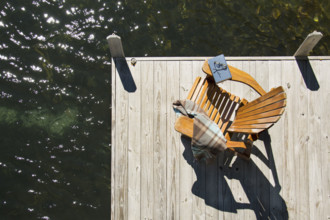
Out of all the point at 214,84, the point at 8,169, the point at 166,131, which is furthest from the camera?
the point at 8,169

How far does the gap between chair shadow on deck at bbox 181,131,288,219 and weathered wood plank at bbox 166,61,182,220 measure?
0.44ft

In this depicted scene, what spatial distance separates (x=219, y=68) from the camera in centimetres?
339

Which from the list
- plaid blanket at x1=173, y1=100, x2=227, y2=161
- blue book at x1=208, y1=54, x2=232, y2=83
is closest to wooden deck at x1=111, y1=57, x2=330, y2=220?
blue book at x1=208, y1=54, x2=232, y2=83

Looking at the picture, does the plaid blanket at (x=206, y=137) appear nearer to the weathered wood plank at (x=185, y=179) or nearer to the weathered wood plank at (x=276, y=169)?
the weathered wood plank at (x=185, y=179)

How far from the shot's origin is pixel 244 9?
529 centimetres

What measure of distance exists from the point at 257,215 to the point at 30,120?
3.72 meters

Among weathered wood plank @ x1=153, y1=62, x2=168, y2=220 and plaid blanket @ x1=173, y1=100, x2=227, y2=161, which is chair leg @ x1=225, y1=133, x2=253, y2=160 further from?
weathered wood plank @ x1=153, y1=62, x2=168, y2=220

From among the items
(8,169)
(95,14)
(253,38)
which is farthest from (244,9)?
(8,169)

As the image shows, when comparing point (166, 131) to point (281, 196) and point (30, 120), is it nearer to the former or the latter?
point (281, 196)

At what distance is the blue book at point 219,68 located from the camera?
3.37 metres

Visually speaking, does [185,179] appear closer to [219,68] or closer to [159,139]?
[159,139]

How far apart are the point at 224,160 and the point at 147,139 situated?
983mm

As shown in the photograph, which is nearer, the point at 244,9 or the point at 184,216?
the point at 184,216

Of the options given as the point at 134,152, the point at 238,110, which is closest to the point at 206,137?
the point at 238,110
